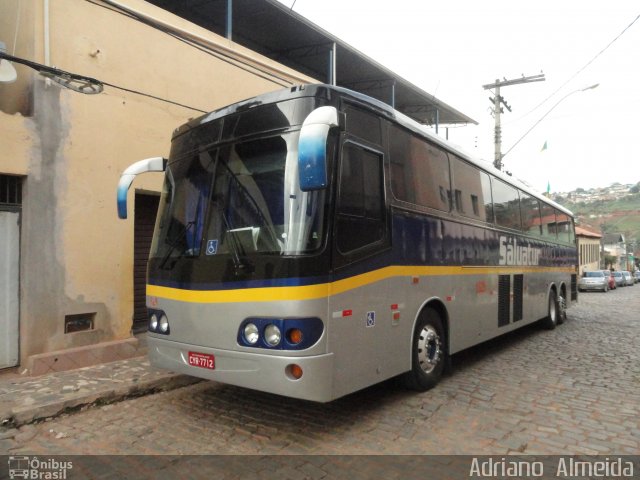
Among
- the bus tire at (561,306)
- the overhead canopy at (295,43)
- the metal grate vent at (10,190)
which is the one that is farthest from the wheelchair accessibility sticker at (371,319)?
the bus tire at (561,306)

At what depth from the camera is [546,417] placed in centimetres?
485

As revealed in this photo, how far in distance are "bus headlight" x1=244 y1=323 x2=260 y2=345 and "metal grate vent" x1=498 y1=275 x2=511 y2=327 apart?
5.31m

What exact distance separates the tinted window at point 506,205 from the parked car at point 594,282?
28.3 metres

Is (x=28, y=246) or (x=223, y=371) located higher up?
(x=28, y=246)

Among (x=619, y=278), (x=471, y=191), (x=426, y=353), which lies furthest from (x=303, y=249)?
(x=619, y=278)

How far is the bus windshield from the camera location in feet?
12.9

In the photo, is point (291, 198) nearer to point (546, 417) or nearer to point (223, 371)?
point (223, 371)

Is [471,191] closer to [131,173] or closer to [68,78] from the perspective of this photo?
[131,173]

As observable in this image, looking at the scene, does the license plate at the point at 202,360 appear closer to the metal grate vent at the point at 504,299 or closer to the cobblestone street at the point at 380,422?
the cobblestone street at the point at 380,422

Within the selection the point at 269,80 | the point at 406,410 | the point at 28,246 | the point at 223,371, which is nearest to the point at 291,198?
the point at 223,371

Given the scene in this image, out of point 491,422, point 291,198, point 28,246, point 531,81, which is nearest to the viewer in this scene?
point 291,198

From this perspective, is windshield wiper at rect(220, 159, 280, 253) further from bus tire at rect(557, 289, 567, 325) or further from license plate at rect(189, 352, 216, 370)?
bus tire at rect(557, 289, 567, 325)

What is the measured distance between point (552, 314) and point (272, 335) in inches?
392

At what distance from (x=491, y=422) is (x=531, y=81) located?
66.3 ft
